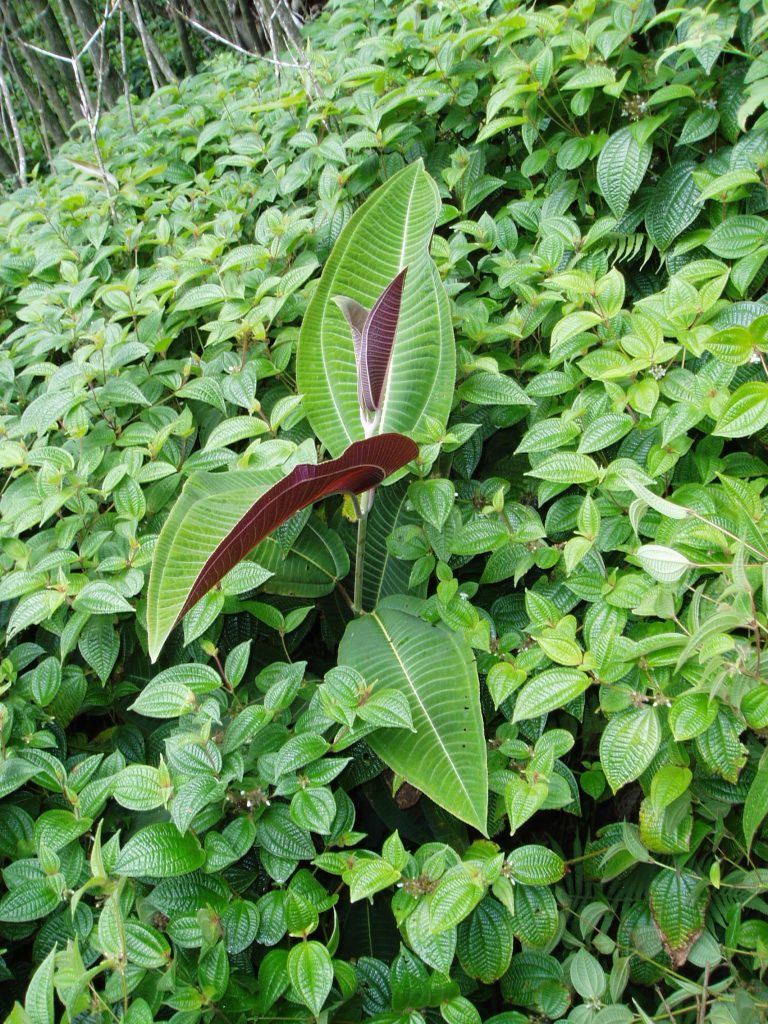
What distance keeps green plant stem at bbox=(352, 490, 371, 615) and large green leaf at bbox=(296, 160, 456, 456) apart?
13 centimetres

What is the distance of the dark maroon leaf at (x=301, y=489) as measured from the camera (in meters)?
0.89

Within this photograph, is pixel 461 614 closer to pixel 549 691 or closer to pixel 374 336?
pixel 549 691

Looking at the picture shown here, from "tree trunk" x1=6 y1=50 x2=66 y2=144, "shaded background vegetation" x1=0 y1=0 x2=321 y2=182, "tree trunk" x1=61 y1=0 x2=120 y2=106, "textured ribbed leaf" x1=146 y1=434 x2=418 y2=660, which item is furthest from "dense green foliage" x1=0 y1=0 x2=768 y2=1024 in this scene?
"tree trunk" x1=61 y1=0 x2=120 y2=106

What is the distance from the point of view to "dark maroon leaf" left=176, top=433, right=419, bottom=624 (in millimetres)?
892

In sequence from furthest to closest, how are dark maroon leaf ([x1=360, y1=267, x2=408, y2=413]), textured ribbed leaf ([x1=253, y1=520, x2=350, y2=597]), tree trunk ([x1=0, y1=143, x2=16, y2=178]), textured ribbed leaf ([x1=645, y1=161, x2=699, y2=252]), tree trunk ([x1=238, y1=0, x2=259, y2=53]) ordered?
tree trunk ([x1=0, y1=143, x2=16, y2=178]), tree trunk ([x1=238, y1=0, x2=259, y2=53]), textured ribbed leaf ([x1=645, y1=161, x2=699, y2=252]), textured ribbed leaf ([x1=253, y1=520, x2=350, y2=597]), dark maroon leaf ([x1=360, y1=267, x2=408, y2=413])

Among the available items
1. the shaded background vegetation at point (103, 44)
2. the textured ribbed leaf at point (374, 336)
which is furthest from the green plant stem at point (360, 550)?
the shaded background vegetation at point (103, 44)

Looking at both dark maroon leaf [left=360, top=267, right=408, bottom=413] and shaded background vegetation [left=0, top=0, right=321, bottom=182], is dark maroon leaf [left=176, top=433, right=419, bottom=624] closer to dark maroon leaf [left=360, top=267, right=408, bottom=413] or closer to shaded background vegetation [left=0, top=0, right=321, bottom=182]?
dark maroon leaf [left=360, top=267, right=408, bottom=413]

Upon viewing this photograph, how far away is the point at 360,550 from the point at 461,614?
18 centimetres

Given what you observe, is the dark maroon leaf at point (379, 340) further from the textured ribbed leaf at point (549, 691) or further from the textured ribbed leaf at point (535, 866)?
the textured ribbed leaf at point (535, 866)

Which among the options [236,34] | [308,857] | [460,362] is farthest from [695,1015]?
[236,34]

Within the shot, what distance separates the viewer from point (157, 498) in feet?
4.42

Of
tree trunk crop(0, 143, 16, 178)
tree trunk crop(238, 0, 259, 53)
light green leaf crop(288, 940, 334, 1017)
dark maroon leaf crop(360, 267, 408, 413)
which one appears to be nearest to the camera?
light green leaf crop(288, 940, 334, 1017)

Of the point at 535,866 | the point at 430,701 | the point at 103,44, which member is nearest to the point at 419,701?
the point at 430,701

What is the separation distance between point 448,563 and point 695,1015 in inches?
25.3
